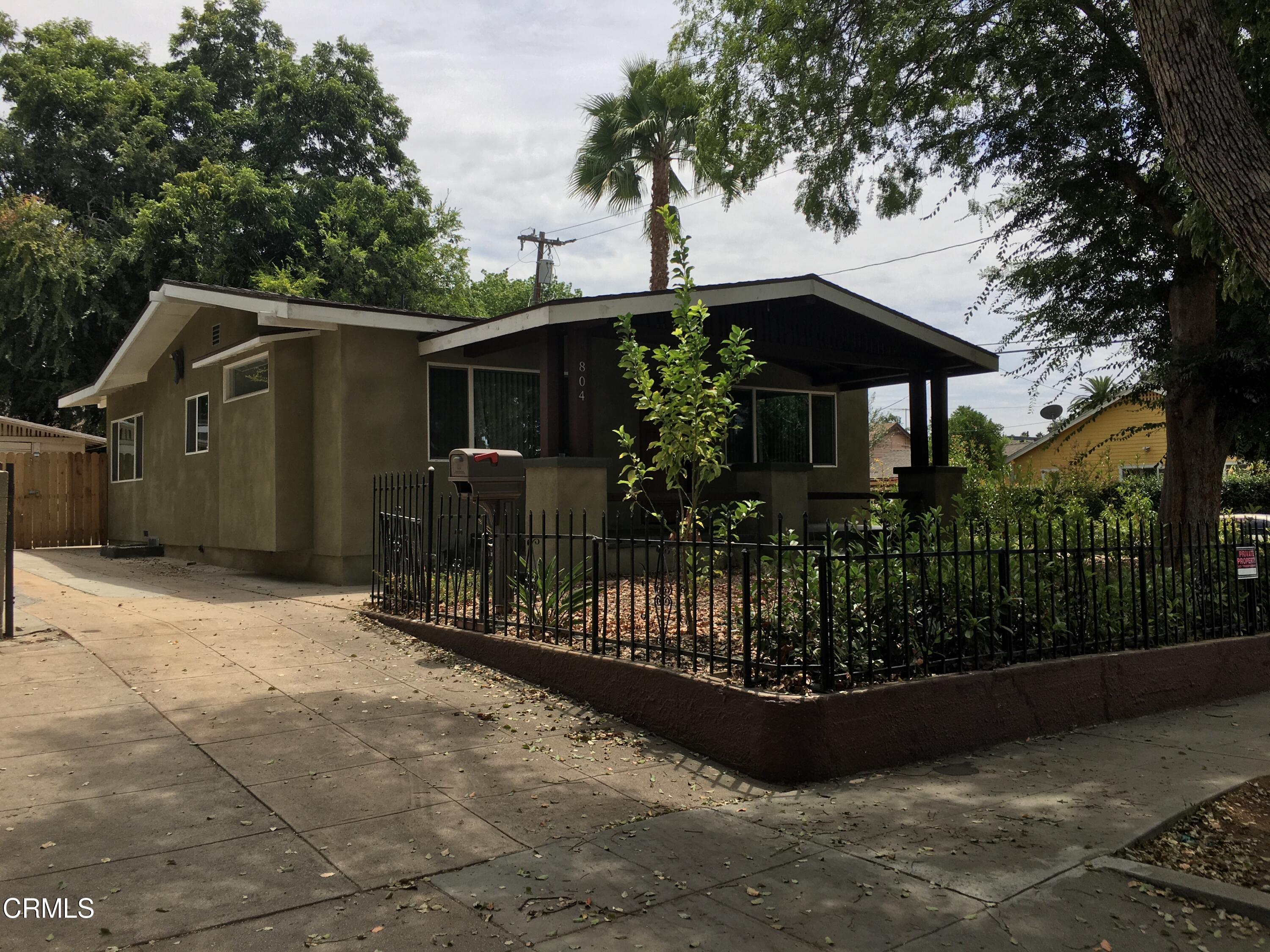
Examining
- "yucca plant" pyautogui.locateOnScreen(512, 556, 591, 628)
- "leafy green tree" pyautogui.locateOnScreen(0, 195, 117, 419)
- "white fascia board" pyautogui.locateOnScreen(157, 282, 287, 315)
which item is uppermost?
"leafy green tree" pyautogui.locateOnScreen(0, 195, 117, 419)

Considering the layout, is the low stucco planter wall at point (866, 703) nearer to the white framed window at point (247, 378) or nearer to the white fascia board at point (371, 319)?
the white fascia board at point (371, 319)

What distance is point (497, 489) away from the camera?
8.09m

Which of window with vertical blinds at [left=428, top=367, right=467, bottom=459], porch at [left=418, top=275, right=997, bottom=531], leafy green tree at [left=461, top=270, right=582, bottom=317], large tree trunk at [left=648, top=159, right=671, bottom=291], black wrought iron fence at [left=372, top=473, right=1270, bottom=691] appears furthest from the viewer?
leafy green tree at [left=461, top=270, right=582, bottom=317]

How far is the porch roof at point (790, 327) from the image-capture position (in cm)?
1012

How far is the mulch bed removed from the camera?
13.0ft

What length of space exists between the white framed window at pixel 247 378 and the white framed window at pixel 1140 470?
2514 centimetres

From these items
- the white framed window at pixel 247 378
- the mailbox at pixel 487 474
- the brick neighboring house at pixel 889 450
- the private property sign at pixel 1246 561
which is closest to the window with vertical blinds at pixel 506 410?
the white framed window at pixel 247 378

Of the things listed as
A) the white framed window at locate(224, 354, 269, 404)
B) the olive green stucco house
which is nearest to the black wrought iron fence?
the olive green stucco house

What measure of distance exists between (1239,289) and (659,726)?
504 cm

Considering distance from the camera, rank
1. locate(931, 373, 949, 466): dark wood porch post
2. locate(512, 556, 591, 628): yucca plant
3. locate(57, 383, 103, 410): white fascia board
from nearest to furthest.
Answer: locate(512, 556, 591, 628): yucca plant, locate(931, 373, 949, 466): dark wood porch post, locate(57, 383, 103, 410): white fascia board

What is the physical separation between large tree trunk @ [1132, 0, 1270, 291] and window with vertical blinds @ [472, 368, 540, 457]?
9.26 metres

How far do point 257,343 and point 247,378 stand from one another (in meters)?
1.40

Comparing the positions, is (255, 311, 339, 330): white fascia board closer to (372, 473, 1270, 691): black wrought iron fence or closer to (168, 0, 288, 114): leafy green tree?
(372, 473, 1270, 691): black wrought iron fence

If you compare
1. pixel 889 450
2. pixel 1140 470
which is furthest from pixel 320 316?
pixel 889 450
